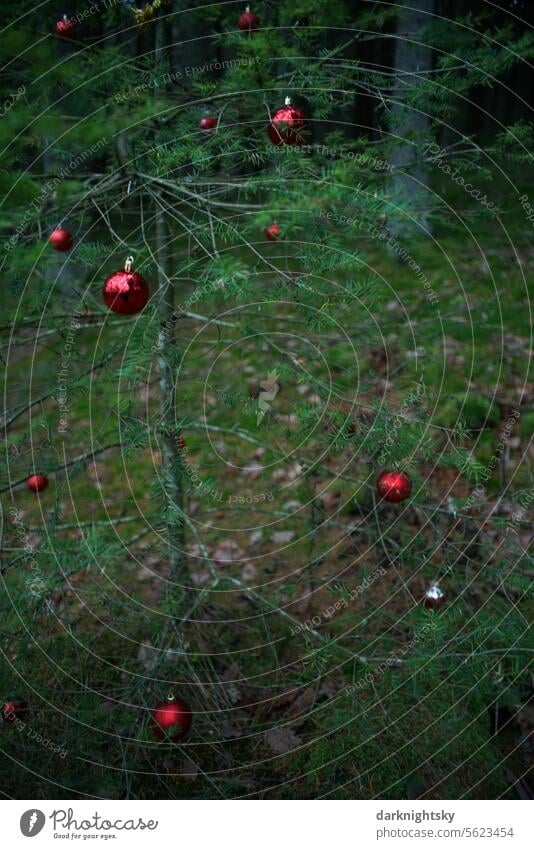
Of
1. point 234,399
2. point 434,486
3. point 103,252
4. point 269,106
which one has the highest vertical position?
point 269,106

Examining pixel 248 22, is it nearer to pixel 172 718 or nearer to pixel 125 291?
pixel 125 291

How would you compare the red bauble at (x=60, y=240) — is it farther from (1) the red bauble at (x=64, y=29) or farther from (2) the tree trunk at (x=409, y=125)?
(2) the tree trunk at (x=409, y=125)

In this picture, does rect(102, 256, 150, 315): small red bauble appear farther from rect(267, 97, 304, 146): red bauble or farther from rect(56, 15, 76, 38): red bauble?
rect(56, 15, 76, 38): red bauble

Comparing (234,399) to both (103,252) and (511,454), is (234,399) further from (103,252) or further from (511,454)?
(511,454)

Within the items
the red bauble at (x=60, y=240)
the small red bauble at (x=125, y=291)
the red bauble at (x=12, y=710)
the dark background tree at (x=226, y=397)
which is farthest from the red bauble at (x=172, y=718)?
the red bauble at (x=60, y=240)
